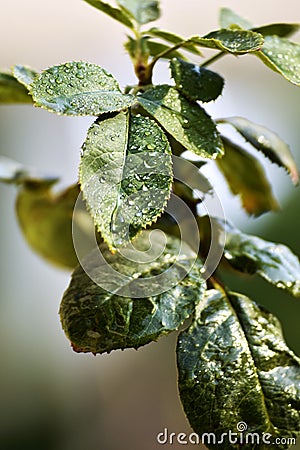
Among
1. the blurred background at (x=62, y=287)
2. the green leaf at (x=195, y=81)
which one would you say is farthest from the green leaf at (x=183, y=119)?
the blurred background at (x=62, y=287)

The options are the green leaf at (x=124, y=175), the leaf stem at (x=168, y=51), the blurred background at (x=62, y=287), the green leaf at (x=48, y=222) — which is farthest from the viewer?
the blurred background at (x=62, y=287)

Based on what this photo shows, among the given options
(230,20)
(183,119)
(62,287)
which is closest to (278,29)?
(230,20)

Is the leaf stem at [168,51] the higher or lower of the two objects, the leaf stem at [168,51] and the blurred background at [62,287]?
the lower

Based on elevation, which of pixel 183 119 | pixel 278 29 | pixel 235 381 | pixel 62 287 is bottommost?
pixel 235 381

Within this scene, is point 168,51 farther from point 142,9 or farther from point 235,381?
point 235,381

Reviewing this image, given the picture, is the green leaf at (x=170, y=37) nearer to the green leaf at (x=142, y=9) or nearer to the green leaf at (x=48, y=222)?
the green leaf at (x=142, y=9)

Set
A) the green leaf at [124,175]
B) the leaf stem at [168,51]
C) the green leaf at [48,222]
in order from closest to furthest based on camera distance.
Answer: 1. the green leaf at [124,175]
2. the leaf stem at [168,51]
3. the green leaf at [48,222]

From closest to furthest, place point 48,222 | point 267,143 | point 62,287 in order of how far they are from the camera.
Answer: point 267,143
point 48,222
point 62,287
